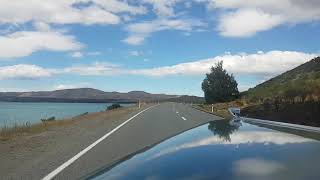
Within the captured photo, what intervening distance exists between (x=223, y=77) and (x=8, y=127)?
99365mm

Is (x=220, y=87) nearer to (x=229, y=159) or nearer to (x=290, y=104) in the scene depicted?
(x=290, y=104)

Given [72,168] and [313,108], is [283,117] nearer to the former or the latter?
[313,108]

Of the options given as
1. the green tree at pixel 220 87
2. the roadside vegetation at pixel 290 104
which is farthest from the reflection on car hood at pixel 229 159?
the green tree at pixel 220 87

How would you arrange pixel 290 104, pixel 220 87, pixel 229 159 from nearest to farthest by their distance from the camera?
pixel 229 159 < pixel 290 104 < pixel 220 87

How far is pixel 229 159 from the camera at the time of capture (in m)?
3.72

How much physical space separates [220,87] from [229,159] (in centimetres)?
11998

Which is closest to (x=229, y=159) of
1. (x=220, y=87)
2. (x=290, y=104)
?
(x=290, y=104)

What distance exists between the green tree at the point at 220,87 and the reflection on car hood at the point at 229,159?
118 m

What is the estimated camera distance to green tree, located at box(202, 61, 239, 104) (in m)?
123

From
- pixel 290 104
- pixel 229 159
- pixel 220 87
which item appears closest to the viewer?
pixel 229 159

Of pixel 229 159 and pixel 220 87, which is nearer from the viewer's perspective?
pixel 229 159

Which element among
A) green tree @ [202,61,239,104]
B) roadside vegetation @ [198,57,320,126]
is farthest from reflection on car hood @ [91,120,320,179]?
green tree @ [202,61,239,104]

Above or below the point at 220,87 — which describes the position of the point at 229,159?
below

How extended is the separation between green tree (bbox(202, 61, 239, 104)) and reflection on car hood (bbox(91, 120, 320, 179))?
11803cm
